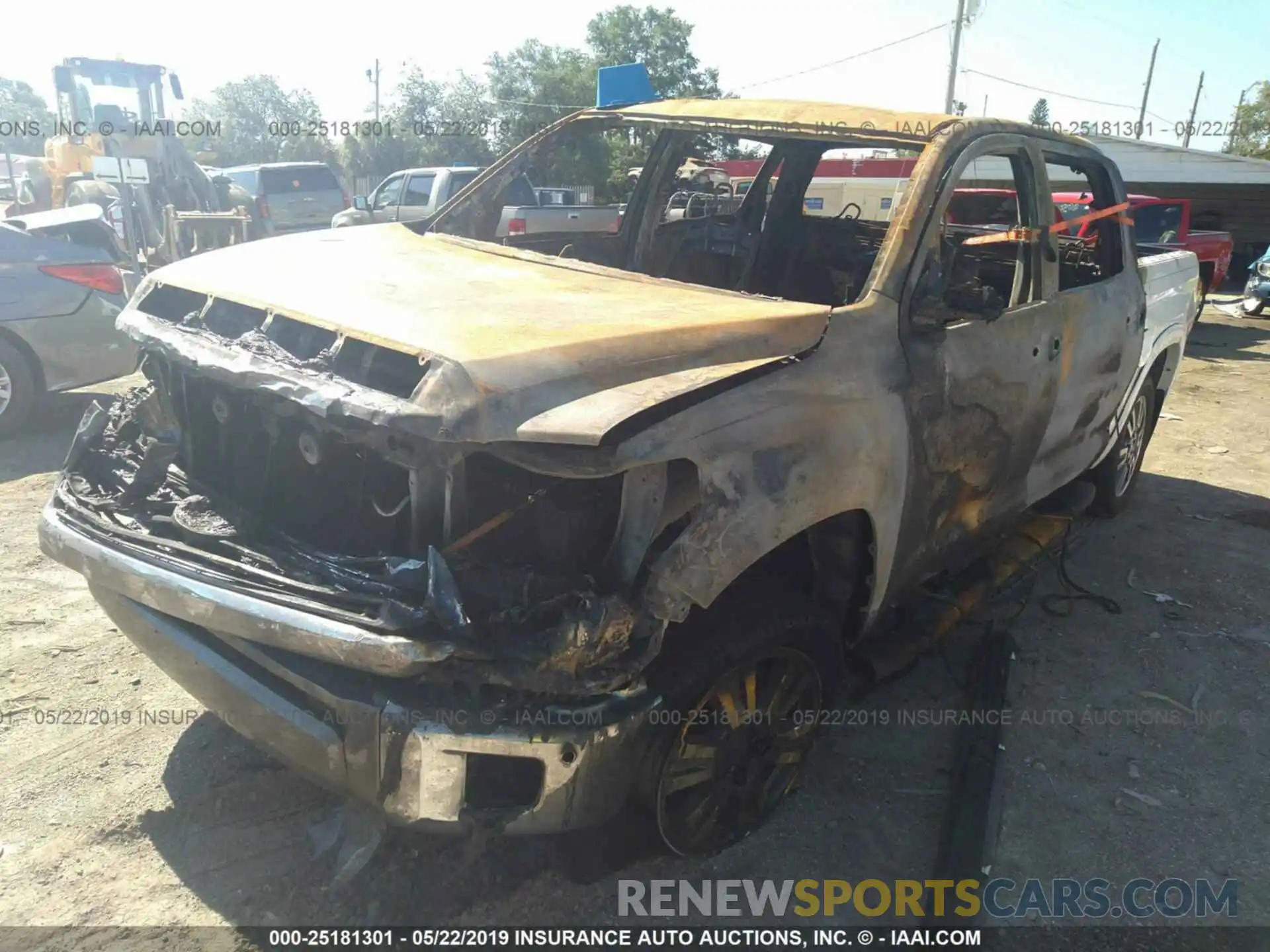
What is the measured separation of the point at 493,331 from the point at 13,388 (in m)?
5.02

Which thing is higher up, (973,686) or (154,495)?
(154,495)

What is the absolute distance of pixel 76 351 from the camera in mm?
6004

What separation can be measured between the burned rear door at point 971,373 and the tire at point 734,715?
53 centimetres

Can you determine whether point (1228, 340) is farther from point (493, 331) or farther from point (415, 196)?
point (493, 331)

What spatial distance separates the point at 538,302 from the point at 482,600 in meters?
0.96

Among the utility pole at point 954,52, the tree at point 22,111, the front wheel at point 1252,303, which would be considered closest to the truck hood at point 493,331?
the front wheel at point 1252,303

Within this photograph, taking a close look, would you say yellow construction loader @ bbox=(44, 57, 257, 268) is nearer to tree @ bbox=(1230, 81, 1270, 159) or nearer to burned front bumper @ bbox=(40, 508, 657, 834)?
burned front bumper @ bbox=(40, 508, 657, 834)

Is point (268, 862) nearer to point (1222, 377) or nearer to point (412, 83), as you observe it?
point (1222, 377)

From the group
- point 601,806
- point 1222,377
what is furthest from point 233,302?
point 1222,377

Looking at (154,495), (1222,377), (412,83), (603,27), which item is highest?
(603,27)

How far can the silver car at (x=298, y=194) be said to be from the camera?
669 inches

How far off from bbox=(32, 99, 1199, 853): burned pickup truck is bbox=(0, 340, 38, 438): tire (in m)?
3.41

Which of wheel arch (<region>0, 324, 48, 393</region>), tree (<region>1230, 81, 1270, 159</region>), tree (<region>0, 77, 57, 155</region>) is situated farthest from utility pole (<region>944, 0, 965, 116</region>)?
tree (<region>0, 77, 57, 155</region>)

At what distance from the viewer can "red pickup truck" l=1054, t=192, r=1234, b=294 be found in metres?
12.5
